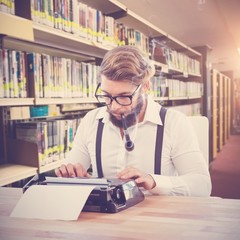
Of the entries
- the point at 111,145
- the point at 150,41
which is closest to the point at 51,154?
the point at 111,145

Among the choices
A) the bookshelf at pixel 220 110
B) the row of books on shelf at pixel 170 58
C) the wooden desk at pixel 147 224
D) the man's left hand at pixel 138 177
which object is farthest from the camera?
the bookshelf at pixel 220 110

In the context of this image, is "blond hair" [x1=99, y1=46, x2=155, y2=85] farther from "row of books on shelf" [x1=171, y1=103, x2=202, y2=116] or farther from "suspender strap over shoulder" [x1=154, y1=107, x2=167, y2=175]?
"row of books on shelf" [x1=171, y1=103, x2=202, y2=116]

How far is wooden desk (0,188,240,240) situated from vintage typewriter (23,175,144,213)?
0.02 m

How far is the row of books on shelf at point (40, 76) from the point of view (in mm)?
1459

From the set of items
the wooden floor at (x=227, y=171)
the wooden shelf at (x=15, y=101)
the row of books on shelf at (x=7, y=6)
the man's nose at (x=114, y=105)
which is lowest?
the wooden floor at (x=227, y=171)

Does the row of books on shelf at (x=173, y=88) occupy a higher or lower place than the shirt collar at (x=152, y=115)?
higher

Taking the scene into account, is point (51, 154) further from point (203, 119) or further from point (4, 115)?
point (203, 119)

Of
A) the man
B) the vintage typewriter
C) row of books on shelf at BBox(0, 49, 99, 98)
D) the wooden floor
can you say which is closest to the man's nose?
the man

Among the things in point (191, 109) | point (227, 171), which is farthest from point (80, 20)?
point (227, 171)

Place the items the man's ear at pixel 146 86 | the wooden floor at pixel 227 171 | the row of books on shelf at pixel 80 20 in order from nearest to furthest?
the man's ear at pixel 146 86
the row of books on shelf at pixel 80 20
the wooden floor at pixel 227 171

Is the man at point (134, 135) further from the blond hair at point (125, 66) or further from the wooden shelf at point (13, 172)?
the wooden shelf at point (13, 172)

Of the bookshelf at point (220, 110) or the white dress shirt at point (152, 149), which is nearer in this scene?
the white dress shirt at point (152, 149)

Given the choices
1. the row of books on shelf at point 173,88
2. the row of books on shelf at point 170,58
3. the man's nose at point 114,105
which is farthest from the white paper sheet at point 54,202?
the row of books on shelf at point 170,58

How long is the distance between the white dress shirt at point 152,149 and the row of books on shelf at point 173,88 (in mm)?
1111
